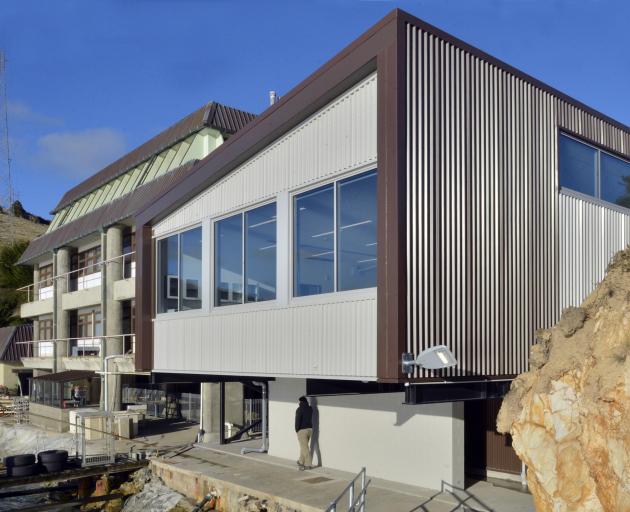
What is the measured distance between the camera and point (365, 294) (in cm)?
1073

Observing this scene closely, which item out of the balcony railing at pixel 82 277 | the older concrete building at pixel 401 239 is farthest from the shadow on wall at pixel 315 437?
the balcony railing at pixel 82 277

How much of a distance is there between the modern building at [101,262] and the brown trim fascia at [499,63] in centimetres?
1486

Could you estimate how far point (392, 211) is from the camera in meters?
10.2

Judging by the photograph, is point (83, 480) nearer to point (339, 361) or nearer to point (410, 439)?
point (410, 439)

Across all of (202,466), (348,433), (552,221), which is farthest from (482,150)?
(202,466)

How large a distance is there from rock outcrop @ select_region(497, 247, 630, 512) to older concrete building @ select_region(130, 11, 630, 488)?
6.77ft

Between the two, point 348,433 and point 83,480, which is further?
point 83,480

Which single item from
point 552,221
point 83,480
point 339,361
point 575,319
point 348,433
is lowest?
point 83,480

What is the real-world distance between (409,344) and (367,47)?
448 cm

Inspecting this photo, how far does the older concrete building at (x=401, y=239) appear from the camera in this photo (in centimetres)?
1049

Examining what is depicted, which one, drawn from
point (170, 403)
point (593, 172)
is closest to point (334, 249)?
point (593, 172)

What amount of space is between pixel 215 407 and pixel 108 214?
12.3 m

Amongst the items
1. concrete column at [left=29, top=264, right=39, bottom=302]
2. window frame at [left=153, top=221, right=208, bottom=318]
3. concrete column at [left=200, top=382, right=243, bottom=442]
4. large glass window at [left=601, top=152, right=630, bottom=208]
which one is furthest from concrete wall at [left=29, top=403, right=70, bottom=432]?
large glass window at [left=601, top=152, right=630, bottom=208]

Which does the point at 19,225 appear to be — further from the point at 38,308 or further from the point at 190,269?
the point at 190,269
